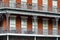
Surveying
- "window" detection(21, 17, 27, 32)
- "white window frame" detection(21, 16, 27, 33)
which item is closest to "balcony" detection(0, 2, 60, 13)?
"white window frame" detection(21, 16, 27, 33)

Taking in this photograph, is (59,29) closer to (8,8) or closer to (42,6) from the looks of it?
(42,6)

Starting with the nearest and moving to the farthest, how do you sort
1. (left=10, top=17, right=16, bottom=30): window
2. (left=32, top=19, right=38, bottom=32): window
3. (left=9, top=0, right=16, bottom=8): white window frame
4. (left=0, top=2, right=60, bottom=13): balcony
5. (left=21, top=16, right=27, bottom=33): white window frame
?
(left=0, top=2, right=60, bottom=13): balcony → (left=9, top=0, right=16, bottom=8): white window frame → (left=10, top=17, right=16, bottom=30): window → (left=32, top=19, right=38, bottom=32): window → (left=21, top=16, right=27, bottom=33): white window frame

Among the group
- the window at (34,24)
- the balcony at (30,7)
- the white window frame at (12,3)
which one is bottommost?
the window at (34,24)

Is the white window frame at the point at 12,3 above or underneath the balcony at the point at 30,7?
above

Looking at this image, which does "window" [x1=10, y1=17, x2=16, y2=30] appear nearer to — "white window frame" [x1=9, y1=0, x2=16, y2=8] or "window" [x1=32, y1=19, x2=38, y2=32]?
"white window frame" [x1=9, y1=0, x2=16, y2=8]

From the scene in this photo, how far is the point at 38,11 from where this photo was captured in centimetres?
3606

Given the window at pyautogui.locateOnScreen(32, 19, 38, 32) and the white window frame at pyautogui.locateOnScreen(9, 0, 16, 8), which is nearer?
the white window frame at pyautogui.locateOnScreen(9, 0, 16, 8)

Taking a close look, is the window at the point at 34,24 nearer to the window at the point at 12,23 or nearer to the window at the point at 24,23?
the window at the point at 24,23

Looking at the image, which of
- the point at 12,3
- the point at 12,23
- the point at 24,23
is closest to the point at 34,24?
the point at 24,23

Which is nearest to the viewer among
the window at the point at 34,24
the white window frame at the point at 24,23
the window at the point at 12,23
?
the window at the point at 12,23

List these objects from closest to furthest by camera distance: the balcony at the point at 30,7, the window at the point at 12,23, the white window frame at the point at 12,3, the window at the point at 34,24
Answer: the balcony at the point at 30,7 < the white window frame at the point at 12,3 < the window at the point at 12,23 < the window at the point at 34,24

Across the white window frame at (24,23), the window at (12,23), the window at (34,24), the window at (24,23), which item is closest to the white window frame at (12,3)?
the window at (12,23)

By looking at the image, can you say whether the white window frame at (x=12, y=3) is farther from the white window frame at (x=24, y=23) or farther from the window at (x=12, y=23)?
the white window frame at (x=24, y=23)

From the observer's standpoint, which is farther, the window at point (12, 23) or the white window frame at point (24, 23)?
the white window frame at point (24, 23)
